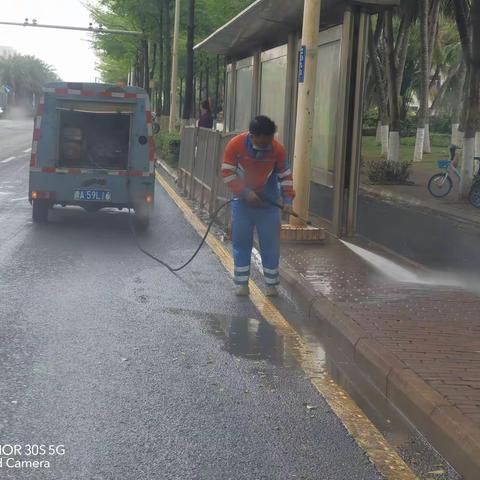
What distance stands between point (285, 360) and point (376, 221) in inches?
392

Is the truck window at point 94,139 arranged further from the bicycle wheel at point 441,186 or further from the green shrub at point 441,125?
the green shrub at point 441,125

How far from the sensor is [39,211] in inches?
538

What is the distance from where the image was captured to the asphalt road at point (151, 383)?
4.57 m

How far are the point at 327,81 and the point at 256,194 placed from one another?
5.24 meters

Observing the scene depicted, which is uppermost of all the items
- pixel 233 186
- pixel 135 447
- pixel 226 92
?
pixel 226 92

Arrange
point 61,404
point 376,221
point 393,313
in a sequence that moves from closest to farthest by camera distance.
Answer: point 61,404 → point 393,313 → point 376,221

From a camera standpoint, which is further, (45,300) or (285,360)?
(45,300)

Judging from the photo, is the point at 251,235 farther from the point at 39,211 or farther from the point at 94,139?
the point at 94,139

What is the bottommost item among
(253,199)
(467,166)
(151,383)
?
(151,383)

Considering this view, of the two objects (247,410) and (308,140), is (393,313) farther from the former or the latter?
(308,140)

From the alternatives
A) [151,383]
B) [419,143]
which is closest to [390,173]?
[419,143]

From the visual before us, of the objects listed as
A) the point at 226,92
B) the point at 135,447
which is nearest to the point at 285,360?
the point at 135,447

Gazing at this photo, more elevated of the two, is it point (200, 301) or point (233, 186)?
point (233, 186)

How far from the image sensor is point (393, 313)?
7699 millimetres
